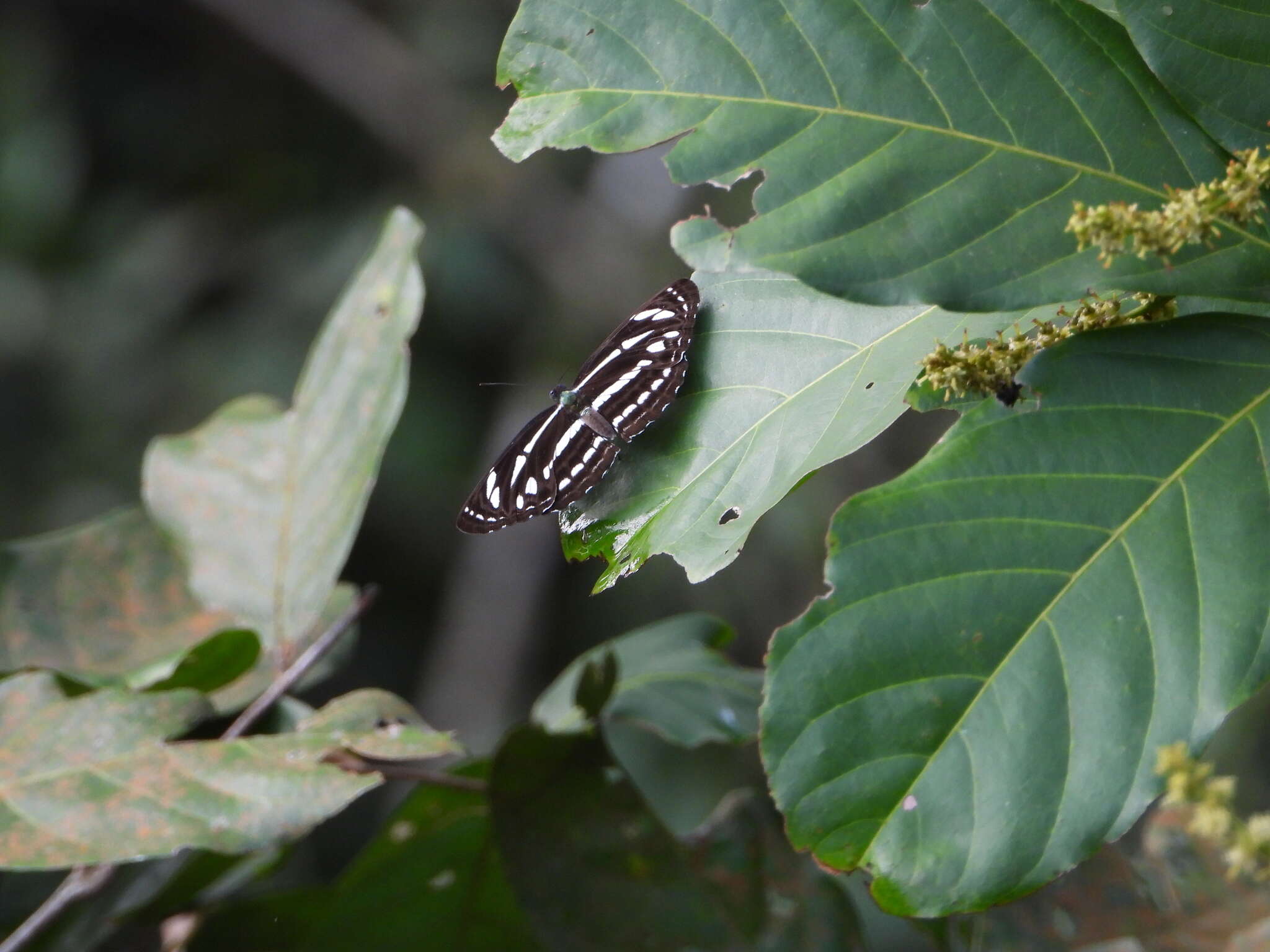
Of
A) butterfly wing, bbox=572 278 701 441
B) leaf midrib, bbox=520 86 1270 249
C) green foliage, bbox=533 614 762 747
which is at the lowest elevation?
green foliage, bbox=533 614 762 747

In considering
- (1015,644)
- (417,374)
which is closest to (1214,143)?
(1015,644)

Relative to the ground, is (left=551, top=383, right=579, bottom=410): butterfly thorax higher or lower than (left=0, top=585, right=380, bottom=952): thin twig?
higher

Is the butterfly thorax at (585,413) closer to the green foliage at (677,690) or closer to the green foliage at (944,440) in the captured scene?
the green foliage at (944,440)

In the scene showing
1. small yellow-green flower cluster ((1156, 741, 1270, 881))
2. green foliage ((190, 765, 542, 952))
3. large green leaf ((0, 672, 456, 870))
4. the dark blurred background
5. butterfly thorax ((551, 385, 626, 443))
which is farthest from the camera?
the dark blurred background

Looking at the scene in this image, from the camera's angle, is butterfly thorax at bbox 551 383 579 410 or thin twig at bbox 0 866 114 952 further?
A: butterfly thorax at bbox 551 383 579 410

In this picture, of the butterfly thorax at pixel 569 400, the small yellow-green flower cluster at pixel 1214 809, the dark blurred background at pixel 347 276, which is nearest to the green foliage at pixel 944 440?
the small yellow-green flower cluster at pixel 1214 809

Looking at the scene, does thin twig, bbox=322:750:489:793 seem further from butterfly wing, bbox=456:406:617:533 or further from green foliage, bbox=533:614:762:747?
butterfly wing, bbox=456:406:617:533

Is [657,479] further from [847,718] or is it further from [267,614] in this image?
[267,614]

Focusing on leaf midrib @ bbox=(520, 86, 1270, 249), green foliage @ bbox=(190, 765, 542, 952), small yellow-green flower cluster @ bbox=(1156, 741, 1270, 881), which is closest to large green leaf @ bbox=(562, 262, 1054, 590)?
leaf midrib @ bbox=(520, 86, 1270, 249)
